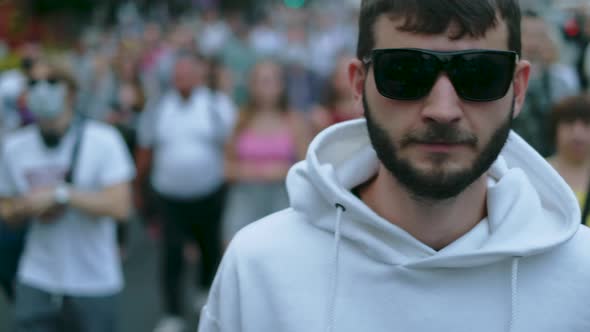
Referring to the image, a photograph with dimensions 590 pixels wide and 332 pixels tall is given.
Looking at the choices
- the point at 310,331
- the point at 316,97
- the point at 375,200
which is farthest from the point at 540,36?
the point at 316,97

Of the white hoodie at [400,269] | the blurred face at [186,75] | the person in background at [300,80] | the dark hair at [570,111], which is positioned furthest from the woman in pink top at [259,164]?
the white hoodie at [400,269]

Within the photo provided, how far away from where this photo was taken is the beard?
76.4 inches

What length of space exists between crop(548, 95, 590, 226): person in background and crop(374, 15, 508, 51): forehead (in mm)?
2267

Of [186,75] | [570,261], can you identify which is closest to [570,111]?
[570,261]

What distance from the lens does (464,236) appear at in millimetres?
→ 2055

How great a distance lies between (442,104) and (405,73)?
0.11 metres

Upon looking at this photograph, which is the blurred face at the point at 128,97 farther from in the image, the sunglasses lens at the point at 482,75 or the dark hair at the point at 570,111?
the sunglasses lens at the point at 482,75

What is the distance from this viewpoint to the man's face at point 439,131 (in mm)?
1944

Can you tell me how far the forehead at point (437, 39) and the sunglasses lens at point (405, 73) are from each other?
0.03 meters

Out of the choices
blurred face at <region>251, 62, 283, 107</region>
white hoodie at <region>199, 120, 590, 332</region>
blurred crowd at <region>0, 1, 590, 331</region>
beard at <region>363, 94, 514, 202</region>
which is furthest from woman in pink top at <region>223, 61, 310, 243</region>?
beard at <region>363, 94, 514, 202</region>

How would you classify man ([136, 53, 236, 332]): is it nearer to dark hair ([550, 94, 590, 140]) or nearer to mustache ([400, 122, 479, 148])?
dark hair ([550, 94, 590, 140])

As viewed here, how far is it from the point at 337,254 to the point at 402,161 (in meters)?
0.27

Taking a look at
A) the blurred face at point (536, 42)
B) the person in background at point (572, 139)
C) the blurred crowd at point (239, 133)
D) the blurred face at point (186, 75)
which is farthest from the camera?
the blurred face at point (186, 75)

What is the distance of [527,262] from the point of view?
2.00 meters
